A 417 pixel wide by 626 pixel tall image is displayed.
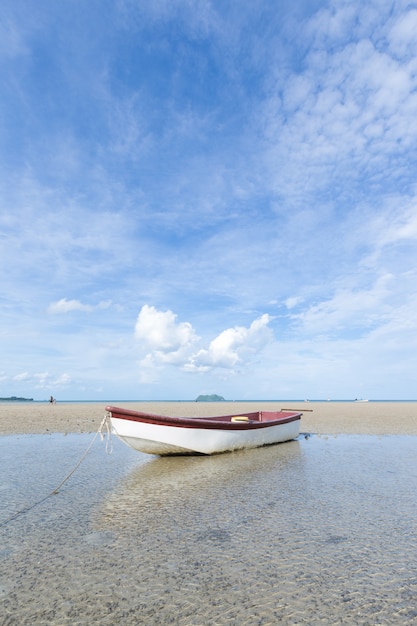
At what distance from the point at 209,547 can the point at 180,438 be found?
8.28 meters

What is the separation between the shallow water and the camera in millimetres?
4723

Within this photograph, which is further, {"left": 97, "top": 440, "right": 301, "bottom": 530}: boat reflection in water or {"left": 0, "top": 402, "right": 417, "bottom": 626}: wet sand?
{"left": 97, "top": 440, "right": 301, "bottom": 530}: boat reflection in water

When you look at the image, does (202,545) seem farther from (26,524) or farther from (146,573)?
(26,524)

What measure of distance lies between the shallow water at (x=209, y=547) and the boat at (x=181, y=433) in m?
1.30

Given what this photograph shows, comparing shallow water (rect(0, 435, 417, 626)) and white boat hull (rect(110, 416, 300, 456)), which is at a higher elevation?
white boat hull (rect(110, 416, 300, 456))

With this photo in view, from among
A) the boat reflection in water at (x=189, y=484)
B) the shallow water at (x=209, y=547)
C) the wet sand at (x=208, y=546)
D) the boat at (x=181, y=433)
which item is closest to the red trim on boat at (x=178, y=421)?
the boat at (x=181, y=433)

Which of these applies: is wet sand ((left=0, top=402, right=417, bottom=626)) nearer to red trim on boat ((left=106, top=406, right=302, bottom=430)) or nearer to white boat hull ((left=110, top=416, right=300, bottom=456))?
white boat hull ((left=110, top=416, right=300, bottom=456))

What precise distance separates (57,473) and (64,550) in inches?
261

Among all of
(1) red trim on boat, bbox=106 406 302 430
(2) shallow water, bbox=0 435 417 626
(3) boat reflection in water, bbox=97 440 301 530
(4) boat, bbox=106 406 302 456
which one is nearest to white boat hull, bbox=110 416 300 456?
(4) boat, bbox=106 406 302 456

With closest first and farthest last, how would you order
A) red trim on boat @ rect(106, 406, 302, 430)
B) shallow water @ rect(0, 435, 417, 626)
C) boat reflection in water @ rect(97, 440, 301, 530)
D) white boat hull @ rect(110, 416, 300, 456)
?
shallow water @ rect(0, 435, 417, 626) < boat reflection in water @ rect(97, 440, 301, 530) < red trim on boat @ rect(106, 406, 302, 430) < white boat hull @ rect(110, 416, 300, 456)

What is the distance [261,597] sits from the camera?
4965 mm

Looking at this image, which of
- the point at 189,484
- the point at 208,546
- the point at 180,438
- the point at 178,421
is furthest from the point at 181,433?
the point at 208,546

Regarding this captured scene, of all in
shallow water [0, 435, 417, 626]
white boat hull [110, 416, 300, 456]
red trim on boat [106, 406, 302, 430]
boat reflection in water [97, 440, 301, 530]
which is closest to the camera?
shallow water [0, 435, 417, 626]

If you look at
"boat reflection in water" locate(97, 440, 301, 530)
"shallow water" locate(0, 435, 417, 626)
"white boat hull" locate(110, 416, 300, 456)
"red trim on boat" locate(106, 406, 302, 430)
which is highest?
"red trim on boat" locate(106, 406, 302, 430)
